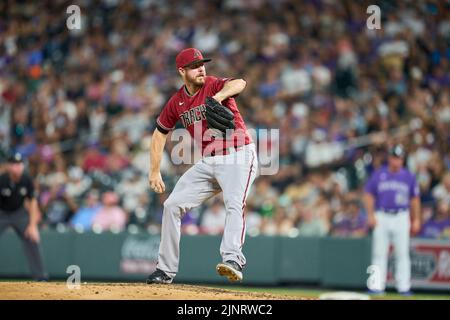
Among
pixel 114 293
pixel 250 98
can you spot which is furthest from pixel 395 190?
pixel 114 293

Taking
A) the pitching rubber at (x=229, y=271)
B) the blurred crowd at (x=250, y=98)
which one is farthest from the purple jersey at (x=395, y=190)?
the pitching rubber at (x=229, y=271)

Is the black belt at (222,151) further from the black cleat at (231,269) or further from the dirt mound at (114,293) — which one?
the dirt mound at (114,293)

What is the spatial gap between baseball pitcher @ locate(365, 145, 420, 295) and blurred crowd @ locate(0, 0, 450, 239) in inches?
45.3

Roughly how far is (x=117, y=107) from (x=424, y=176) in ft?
21.0

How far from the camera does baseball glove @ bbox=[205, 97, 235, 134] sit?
7.88 metres

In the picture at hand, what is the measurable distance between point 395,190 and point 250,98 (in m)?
4.97

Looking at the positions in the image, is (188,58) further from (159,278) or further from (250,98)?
(250,98)

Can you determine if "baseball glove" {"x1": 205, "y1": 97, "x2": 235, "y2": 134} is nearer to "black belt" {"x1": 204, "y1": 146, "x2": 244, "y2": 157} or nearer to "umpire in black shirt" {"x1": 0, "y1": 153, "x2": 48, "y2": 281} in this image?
"black belt" {"x1": 204, "y1": 146, "x2": 244, "y2": 157}

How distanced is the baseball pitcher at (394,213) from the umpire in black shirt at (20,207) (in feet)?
15.5

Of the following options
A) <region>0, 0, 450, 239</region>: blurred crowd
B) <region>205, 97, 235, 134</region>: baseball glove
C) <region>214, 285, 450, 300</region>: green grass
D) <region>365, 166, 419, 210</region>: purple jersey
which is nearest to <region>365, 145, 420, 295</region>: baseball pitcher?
<region>365, 166, 419, 210</region>: purple jersey

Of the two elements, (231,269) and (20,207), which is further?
(20,207)

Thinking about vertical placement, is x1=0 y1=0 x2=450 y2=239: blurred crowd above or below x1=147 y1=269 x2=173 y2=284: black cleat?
above

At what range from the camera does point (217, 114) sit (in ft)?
25.8

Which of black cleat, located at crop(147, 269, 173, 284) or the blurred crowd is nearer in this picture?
black cleat, located at crop(147, 269, 173, 284)
